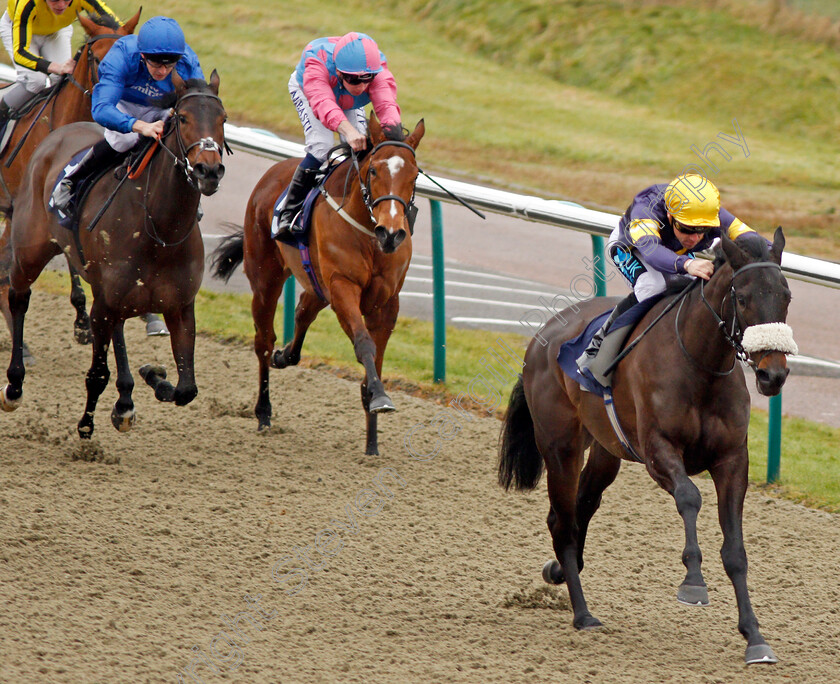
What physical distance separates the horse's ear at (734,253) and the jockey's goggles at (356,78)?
3.26 meters

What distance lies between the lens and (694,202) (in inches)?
195

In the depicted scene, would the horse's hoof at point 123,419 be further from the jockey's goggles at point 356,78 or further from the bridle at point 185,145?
the jockey's goggles at point 356,78

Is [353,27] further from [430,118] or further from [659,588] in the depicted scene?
[659,588]

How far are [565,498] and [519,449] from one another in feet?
1.84

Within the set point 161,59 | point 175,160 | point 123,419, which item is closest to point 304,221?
point 175,160

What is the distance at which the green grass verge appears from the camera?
745 cm

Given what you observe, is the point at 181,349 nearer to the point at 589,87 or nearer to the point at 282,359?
the point at 282,359

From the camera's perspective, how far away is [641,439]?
4.86 m

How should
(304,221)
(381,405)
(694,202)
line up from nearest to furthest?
1. (694,202)
2. (381,405)
3. (304,221)

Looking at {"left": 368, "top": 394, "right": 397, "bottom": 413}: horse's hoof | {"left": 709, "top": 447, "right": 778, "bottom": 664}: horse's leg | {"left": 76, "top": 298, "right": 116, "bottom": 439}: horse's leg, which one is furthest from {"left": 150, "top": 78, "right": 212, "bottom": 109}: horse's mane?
{"left": 709, "top": 447, "right": 778, "bottom": 664}: horse's leg

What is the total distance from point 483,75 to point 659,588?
60.5 ft

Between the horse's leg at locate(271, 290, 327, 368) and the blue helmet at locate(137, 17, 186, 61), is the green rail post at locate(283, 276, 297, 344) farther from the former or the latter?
the blue helmet at locate(137, 17, 186, 61)

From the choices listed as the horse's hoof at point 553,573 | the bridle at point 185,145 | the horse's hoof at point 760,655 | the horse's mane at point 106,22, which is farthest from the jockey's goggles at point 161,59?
the horse's hoof at point 760,655

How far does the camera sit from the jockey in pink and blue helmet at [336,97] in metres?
7.04
